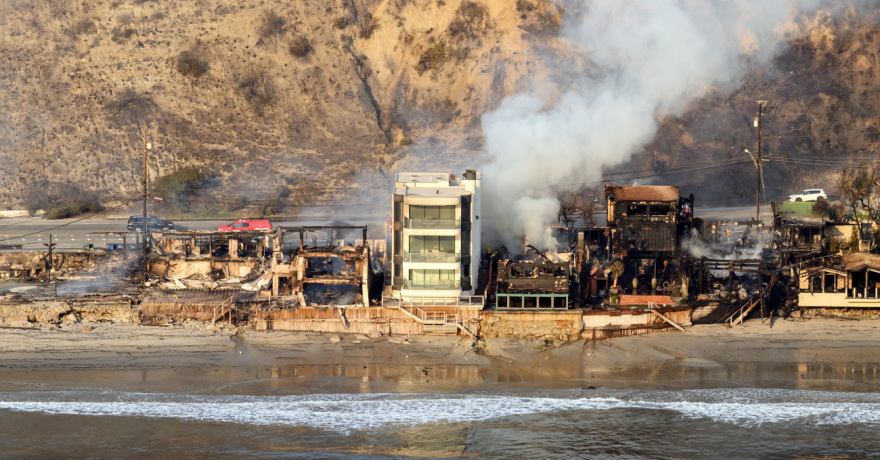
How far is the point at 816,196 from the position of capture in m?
91.2

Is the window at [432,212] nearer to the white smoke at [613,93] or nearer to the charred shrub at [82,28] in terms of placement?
the white smoke at [613,93]

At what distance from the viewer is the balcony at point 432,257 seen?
6481 centimetres

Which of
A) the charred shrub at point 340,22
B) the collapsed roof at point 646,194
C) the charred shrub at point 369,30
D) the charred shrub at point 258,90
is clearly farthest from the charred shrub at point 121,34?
the collapsed roof at point 646,194

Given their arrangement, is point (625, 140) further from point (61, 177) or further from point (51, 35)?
point (51, 35)

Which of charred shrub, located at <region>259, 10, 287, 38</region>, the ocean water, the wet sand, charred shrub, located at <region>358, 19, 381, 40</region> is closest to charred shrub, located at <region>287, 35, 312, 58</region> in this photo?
charred shrub, located at <region>259, 10, 287, 38</region>

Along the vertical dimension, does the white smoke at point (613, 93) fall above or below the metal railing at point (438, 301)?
above

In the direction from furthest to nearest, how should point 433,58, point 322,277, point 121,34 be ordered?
point 121,34 → point 433,58 → point 322,277

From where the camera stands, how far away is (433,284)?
2564 inches

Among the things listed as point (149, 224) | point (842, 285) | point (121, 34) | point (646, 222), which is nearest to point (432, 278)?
point (646, 222)

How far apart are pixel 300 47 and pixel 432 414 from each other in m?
76.4

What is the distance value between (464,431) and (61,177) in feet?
243

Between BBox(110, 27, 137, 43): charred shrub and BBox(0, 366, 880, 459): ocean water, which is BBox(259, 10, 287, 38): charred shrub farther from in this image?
BBox(0, 366, 880, 459): ocean water

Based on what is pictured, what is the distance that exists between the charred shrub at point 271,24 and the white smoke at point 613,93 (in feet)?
103

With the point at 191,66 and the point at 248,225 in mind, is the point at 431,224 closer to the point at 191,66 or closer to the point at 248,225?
the point at 248,225
